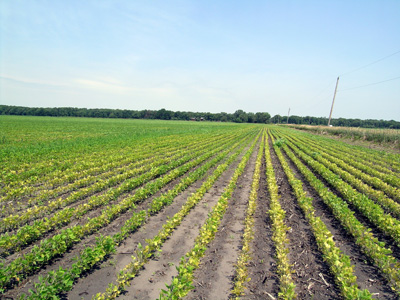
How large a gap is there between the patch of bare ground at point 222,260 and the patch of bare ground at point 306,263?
1284 mm

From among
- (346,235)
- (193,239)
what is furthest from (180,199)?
(346,235)

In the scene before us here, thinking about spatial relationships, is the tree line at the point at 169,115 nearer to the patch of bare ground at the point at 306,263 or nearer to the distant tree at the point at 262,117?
the distant tree at the point at 262,117

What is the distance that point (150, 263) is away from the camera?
4492mm

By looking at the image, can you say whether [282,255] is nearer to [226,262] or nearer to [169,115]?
[226,262]

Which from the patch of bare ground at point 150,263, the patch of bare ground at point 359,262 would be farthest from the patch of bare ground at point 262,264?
the patch of bare ground at point 359,262

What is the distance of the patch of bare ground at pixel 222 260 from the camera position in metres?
3.84

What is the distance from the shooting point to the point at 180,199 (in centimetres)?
812

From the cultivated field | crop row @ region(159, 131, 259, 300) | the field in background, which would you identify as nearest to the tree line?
the field in background

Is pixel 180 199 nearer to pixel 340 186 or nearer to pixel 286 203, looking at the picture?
pixel 286 203

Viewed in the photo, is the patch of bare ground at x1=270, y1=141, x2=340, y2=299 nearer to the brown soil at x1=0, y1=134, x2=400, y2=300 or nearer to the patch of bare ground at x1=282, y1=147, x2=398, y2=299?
the brown soil at x1=0, y1=134, x2=400, y2=300

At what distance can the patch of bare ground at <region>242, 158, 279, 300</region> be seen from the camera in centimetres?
384

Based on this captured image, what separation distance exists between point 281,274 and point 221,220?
2.57 m

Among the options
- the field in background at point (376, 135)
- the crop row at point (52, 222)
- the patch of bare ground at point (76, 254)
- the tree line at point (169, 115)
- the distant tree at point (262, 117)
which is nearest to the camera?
the patch of bare ground at point (76, 254)

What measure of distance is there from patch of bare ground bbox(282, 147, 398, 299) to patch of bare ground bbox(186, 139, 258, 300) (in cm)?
250
